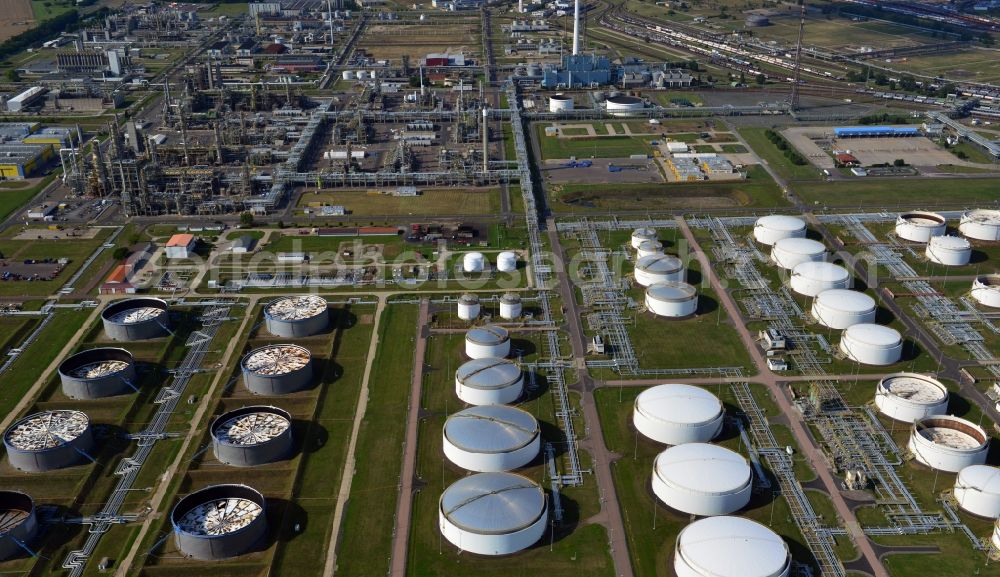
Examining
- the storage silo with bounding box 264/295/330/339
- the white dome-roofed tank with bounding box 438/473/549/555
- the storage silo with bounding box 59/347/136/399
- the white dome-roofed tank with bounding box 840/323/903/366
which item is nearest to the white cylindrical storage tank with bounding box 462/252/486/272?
the storage silo with bounding box 264/295/330/339

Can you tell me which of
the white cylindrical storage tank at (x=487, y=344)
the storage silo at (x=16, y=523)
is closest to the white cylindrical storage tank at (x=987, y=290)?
the white cylindrical storage tank at (x=487, y=344)

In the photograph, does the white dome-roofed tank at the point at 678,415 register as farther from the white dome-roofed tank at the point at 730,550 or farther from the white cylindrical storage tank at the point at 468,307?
the white cylindrical storage tank at the point at 468,307

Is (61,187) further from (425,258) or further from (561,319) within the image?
(561,319)

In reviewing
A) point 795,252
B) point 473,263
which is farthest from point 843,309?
point 473,263

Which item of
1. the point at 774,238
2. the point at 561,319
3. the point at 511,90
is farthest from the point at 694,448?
the point at 511,90

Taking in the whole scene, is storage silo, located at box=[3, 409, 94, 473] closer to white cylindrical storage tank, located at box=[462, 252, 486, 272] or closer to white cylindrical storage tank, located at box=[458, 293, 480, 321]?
white cylindrical storage tank, located at box=[458, 293, 480, 321]
